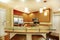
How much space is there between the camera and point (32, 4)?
358cm

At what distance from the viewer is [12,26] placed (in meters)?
3.48

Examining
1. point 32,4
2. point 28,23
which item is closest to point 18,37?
point 28,23

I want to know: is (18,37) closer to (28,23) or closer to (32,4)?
(28,23)

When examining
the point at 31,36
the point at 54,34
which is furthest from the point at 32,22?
the point at 54,34

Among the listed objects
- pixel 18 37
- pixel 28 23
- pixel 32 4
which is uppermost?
pixel 32 4

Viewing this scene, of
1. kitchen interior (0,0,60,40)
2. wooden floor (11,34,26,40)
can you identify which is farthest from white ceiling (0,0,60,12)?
wooden floor (11,34,26,40)

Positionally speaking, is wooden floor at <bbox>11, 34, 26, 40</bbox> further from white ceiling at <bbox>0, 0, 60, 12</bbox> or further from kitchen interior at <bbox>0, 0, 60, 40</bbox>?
white ceiling at <bbox>0, 0, 60, 12</bbox>

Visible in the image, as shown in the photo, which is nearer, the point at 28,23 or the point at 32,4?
the point at 28,23

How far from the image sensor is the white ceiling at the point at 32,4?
3539 millimetres

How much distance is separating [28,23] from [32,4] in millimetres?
632

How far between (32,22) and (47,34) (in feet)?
1.93

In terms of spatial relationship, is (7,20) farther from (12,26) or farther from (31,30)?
(31,30)

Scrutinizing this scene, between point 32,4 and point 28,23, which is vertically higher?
point 32,4

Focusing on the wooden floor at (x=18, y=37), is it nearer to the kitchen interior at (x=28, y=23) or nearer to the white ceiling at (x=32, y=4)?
the kitchen interior at (x=28, y=23)
